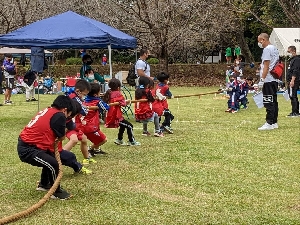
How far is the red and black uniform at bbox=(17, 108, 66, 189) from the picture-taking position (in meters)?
5.60

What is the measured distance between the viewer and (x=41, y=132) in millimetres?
5629

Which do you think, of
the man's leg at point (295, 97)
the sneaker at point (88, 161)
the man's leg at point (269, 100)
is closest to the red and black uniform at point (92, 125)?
the sneaker at point (88, 161)

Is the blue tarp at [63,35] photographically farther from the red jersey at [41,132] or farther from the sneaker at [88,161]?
the red jersey at [41,132]

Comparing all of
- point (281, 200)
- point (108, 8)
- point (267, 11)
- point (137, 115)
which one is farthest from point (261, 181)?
point (108, 8)

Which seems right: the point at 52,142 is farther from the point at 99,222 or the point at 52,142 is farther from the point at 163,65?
the point at 163,65

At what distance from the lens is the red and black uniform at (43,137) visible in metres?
5.60

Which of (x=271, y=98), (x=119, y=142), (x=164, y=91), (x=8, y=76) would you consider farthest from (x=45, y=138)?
(x=8, y=76)

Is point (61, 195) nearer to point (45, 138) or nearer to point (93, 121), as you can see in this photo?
point (45, 138)

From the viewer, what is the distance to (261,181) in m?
6.42

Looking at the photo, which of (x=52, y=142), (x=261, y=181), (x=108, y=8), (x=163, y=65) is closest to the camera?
(x=52, y=142)

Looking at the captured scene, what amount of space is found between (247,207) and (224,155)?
2.83m

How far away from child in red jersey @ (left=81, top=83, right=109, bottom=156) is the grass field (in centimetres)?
33

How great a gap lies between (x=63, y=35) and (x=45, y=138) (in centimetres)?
707

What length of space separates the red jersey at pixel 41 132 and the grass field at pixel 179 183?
2.06 ft
